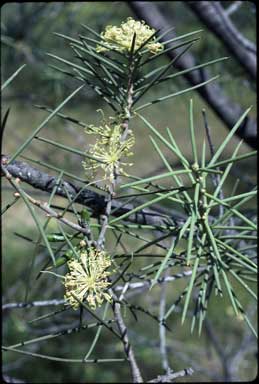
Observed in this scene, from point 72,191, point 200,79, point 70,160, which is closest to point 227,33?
point 200,79

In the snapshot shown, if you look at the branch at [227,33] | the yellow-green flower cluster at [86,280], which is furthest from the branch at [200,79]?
the yellow-green flower cluster at [86,280]

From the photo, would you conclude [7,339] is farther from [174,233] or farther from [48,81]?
[174,233]

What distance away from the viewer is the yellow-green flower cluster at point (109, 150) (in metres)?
0.28

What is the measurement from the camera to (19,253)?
1.56 metres

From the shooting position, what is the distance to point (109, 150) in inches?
11.2

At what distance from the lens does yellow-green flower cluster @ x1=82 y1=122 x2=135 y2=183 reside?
28cm

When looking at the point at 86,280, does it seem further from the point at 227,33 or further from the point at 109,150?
the point at 227,33

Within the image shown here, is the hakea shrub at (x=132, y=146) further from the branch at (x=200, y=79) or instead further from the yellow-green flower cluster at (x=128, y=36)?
the branch at (x=200, y=79)

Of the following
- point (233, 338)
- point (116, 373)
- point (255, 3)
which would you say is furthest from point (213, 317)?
point (255, 3)

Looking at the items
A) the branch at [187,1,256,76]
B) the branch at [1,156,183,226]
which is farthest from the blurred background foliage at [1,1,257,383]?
the branch at [1,156,183,226]

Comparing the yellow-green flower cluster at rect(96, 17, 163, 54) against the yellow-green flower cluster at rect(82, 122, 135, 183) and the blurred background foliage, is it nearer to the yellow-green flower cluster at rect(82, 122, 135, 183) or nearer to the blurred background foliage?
the yellow-green flower cluster at rect(82, 122, 135, 183)

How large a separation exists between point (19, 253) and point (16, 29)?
2.37ft

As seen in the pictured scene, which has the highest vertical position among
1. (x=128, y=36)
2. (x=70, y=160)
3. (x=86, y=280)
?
(x=70, y=160)

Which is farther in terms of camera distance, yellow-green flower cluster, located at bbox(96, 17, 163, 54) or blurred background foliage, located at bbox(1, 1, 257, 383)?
blurred background foliage, located at bbox(1, 1, 257, 383)
